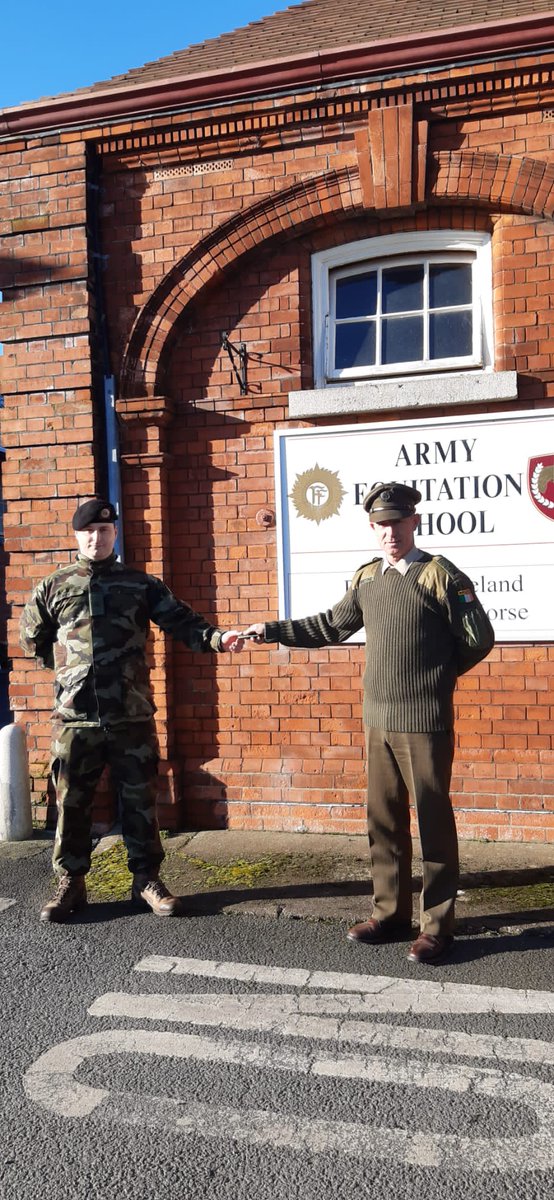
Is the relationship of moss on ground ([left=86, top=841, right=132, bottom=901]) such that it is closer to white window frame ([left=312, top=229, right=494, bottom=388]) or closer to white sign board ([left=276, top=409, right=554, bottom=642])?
white sign board ([left=276, top=409, right=554, bottom=642])

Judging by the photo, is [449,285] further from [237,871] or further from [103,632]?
[237,871]

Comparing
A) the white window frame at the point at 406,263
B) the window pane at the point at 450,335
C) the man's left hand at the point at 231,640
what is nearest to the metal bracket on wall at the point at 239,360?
the white window frame at the point at 406,263

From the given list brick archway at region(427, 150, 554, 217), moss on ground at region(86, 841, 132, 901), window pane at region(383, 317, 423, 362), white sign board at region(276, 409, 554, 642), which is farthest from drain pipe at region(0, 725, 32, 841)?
brick archway at region(427, 150, 554, 217)

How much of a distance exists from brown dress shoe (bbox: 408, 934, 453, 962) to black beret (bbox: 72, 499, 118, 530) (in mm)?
2337

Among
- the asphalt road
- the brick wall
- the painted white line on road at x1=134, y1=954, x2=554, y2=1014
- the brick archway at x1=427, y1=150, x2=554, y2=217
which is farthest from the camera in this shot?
the brick wall

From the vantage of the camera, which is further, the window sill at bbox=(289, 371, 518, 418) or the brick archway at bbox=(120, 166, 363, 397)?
the brick archway at bbox=(120, 166, 363, 397)

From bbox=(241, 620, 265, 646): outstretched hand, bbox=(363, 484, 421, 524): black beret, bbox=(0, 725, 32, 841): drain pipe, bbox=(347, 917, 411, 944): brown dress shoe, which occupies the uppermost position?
bbox=(363, 484, 421, 524): black beret

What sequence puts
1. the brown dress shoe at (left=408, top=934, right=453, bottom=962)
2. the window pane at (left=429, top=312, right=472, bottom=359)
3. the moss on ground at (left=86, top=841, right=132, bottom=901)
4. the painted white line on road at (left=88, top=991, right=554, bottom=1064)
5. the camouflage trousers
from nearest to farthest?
the painted white line on road at (left=88, top=991, right=554, bottom=1064)
the brown dress shoe at (left=408, top=934, right=453, bottom=962)
the camouflage trousers
the moss on ground at (left=86, top=841, right=132, bottom=901)
the window pane at (left=429, top=312, right=472, bottom=359)

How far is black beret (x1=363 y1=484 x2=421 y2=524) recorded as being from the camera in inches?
150

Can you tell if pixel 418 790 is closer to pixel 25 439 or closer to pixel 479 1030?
pixel 479 1030

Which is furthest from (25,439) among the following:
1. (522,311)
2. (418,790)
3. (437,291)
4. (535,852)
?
(535,852)

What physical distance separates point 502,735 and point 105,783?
97.5 inches

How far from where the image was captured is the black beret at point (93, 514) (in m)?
4.27

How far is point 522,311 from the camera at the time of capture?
17.3 feet
